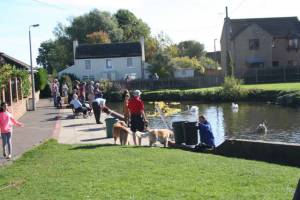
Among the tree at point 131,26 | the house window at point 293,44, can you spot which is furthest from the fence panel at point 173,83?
the tree at point 131,26

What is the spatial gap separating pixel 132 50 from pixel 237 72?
17.1 meters

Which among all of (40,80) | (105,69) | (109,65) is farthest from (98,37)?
(40,80)

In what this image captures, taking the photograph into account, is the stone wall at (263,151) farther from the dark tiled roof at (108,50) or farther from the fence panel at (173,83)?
the dark tiled roof at (108,50)

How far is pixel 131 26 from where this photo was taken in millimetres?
113125

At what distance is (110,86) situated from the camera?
66.9m

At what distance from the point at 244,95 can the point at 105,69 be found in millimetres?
31654

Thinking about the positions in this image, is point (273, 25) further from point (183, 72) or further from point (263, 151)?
point (263, 151)

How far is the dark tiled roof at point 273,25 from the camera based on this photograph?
77869 mm

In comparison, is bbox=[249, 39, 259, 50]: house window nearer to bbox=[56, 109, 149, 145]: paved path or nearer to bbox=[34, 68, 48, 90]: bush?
bbox=[34, 68, 48, 90]: bush

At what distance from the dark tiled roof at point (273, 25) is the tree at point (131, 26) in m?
31.5

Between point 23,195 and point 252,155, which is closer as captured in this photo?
point 23,195

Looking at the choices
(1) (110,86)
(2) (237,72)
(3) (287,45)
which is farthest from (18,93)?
(3) (287,45)

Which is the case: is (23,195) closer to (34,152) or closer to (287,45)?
(34,152)

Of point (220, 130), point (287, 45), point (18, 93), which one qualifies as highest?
point (287, 45)
